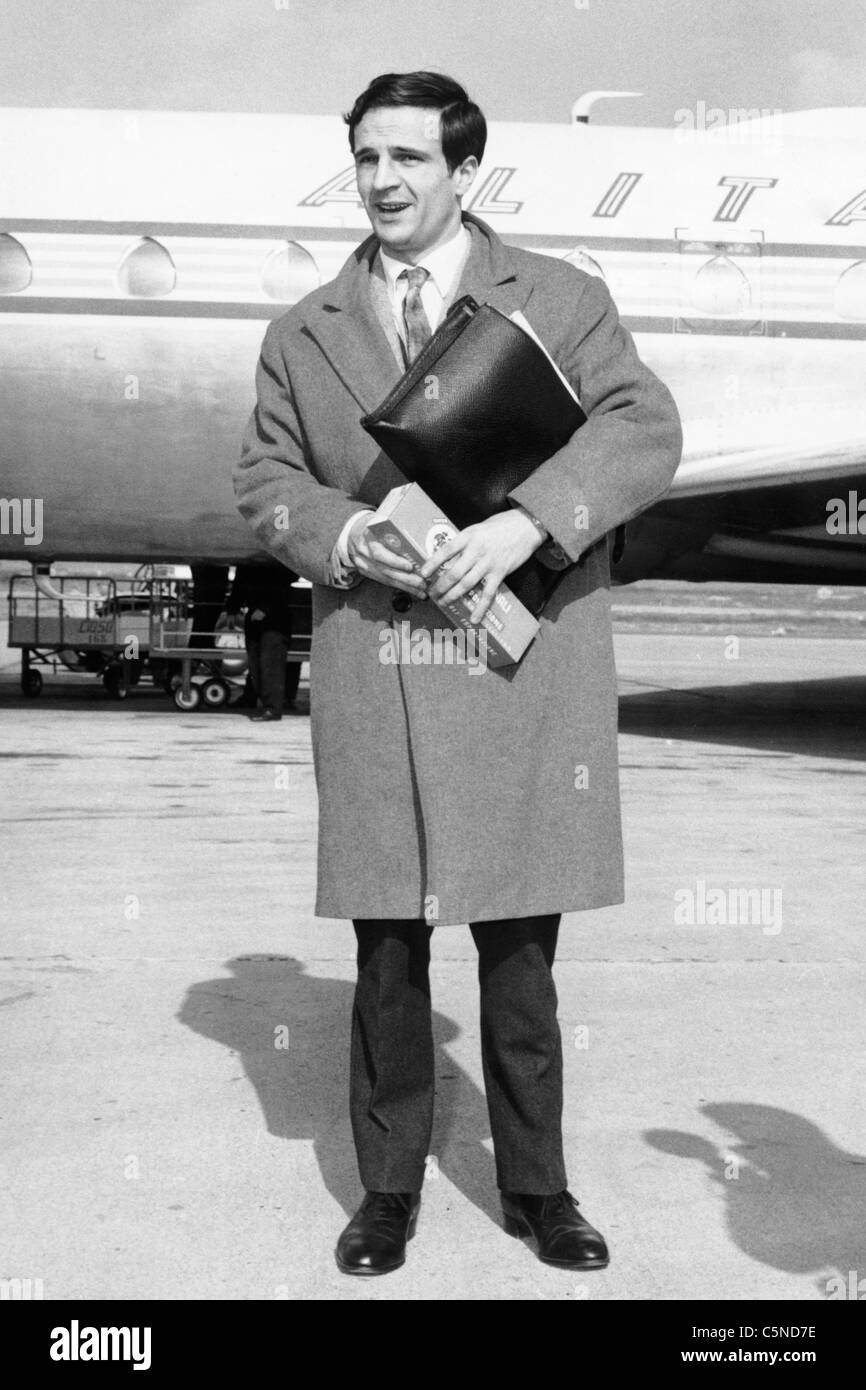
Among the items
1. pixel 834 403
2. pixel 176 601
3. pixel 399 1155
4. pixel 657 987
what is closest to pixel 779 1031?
pixel 657 987

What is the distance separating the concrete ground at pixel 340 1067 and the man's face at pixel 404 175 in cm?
183

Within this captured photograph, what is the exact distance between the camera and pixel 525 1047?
3031mm

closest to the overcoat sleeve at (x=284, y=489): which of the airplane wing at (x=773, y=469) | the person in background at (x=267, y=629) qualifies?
the airplane wing at (x=773, y=469)

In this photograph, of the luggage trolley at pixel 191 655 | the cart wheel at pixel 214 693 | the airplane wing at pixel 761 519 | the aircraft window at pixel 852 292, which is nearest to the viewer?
the airplane wing at pixel 761 519

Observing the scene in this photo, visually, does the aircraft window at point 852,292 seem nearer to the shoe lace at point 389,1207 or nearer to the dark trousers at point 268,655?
the dark trousers at point 268,655

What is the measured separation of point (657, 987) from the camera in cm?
478

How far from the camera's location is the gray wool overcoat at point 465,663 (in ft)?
9.57

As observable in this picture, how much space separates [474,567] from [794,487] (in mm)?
8347

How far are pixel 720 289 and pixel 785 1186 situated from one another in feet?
30.0

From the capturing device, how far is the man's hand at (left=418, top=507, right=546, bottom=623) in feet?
9.14

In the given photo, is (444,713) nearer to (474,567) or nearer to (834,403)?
(474,567)

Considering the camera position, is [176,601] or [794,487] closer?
[794,487]

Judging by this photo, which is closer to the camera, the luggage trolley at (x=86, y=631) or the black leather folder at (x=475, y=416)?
the black leather folder at (x=475, y=416)

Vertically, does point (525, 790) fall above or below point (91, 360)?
below
